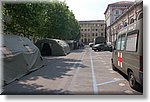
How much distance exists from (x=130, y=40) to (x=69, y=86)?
113 inches

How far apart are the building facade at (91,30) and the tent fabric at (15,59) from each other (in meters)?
119

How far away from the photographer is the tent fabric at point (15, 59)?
11.5 meters

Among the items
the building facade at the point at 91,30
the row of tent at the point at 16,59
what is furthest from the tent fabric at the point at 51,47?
the building facade at the point at 91,30

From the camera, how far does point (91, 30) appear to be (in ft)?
453

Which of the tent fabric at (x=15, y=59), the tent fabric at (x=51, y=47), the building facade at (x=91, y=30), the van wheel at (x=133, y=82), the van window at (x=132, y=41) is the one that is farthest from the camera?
the building facade at (x=91, y=30)

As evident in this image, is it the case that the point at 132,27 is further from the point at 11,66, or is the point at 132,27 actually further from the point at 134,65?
the point at 11,66

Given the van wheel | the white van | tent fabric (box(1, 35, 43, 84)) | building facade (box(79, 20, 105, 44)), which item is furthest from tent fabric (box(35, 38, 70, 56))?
building facade (box(79, 20, 105, 44))

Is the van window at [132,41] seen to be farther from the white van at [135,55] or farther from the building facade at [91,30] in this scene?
the building facade at [91,30]

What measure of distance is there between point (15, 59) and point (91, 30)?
126396mm

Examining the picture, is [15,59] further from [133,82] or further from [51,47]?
[51,47]

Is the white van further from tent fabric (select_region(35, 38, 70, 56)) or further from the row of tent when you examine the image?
tent fabric (select_region(35, 38, 70, 56))

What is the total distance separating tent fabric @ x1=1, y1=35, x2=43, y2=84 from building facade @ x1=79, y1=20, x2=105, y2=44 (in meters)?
119

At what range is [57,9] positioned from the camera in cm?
4334

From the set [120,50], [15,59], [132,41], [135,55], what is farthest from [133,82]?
[15,59]
